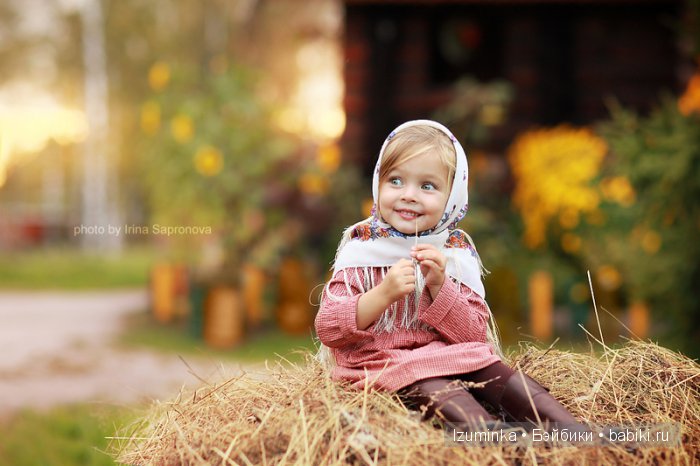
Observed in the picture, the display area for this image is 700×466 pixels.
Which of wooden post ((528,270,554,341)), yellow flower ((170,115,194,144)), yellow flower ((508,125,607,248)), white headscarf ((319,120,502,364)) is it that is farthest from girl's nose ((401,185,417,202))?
yellow flower ((508,125,607,248))

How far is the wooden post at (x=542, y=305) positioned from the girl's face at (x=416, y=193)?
459 cm

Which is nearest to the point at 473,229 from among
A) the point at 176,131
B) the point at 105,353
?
the point at 176,131

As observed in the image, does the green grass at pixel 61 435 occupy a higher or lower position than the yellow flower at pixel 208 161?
lower

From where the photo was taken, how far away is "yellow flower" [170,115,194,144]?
7.11m

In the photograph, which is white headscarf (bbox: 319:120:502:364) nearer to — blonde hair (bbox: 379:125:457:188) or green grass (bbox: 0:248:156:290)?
blonde hair (bbox: 379:125:457:188)

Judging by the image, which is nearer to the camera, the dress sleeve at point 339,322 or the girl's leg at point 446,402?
the girl's leg at point 446,402

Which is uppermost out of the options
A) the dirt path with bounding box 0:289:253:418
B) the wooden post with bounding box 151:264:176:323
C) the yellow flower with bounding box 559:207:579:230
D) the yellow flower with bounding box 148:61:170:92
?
the yellow flower with bounding box 148:61:170:92

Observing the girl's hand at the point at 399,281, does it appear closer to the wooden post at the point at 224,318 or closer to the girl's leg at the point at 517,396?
the girl's leg at the point at 517,396

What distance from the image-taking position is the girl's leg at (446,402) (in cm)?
193

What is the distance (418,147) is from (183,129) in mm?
5203

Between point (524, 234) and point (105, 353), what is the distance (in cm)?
389

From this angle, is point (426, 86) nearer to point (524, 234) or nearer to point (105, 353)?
point (524, 234)

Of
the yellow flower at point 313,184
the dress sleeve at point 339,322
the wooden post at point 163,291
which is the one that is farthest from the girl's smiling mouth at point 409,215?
the wooden post at point 163,291

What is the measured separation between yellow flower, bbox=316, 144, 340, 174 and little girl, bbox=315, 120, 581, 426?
515 cm
